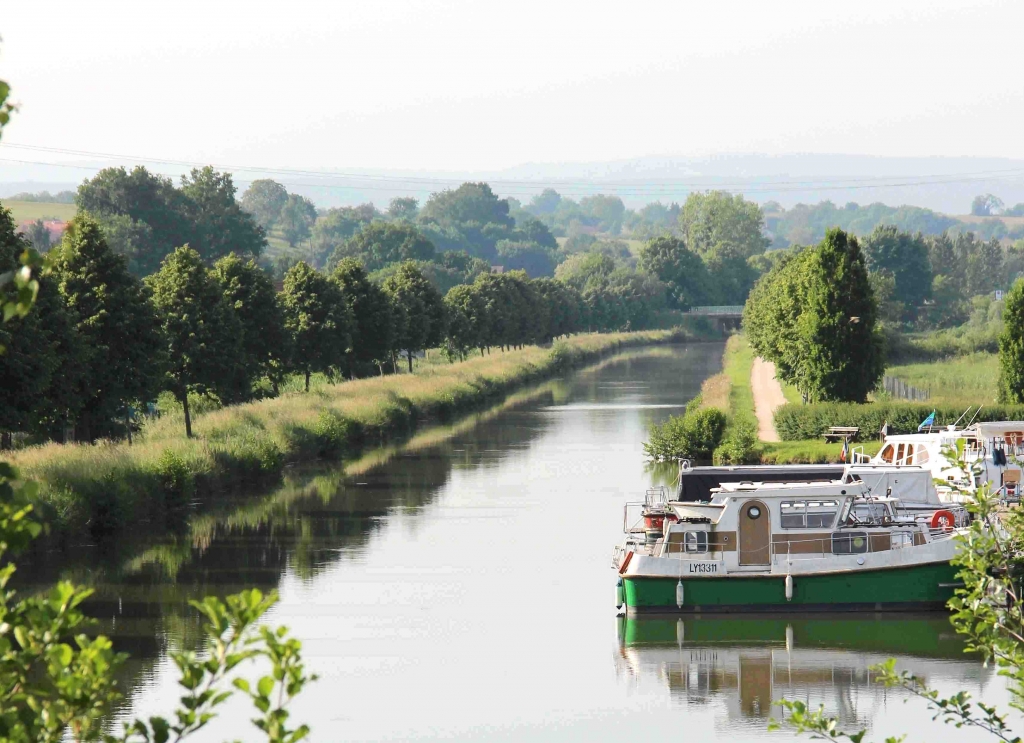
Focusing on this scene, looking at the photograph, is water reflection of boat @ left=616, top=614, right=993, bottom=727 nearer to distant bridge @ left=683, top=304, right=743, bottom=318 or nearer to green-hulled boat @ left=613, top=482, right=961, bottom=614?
green-hulled boat @ left=613, top=482, right=961, bottom=614

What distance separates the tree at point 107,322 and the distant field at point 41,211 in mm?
117319

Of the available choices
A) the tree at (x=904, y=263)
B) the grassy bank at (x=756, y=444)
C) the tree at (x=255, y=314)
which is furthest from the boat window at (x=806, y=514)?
the tree at (x=904, y=263)

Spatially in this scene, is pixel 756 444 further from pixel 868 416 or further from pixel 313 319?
pixel 313 319

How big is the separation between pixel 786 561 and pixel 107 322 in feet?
65.7

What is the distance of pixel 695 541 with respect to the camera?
92.9ft

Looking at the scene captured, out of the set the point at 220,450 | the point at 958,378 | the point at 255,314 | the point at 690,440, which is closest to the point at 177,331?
the point at 220,450

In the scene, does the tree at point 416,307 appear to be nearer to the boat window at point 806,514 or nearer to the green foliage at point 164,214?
the green foliage at point 164,214

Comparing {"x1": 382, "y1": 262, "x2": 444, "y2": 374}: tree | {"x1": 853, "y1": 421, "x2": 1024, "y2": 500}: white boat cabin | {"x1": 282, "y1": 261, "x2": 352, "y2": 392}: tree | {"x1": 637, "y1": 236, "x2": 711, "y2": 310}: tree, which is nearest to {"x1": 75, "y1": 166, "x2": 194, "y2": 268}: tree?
{"x1": 382, "y1": 262, "x2": 444, "y2": 374}: tree

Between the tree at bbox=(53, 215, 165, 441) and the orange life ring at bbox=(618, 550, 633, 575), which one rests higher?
the tree at bbox=(53, 215, 165, 441)

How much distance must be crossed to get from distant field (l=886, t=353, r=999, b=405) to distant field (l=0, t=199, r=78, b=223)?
97483 mm

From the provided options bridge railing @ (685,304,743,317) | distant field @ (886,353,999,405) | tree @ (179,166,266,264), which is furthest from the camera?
bridge railing @ (685,304,743,317)

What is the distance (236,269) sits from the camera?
55.4m

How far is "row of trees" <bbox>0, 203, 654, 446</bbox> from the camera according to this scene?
33.0 meters

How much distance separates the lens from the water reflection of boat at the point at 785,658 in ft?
78.8
